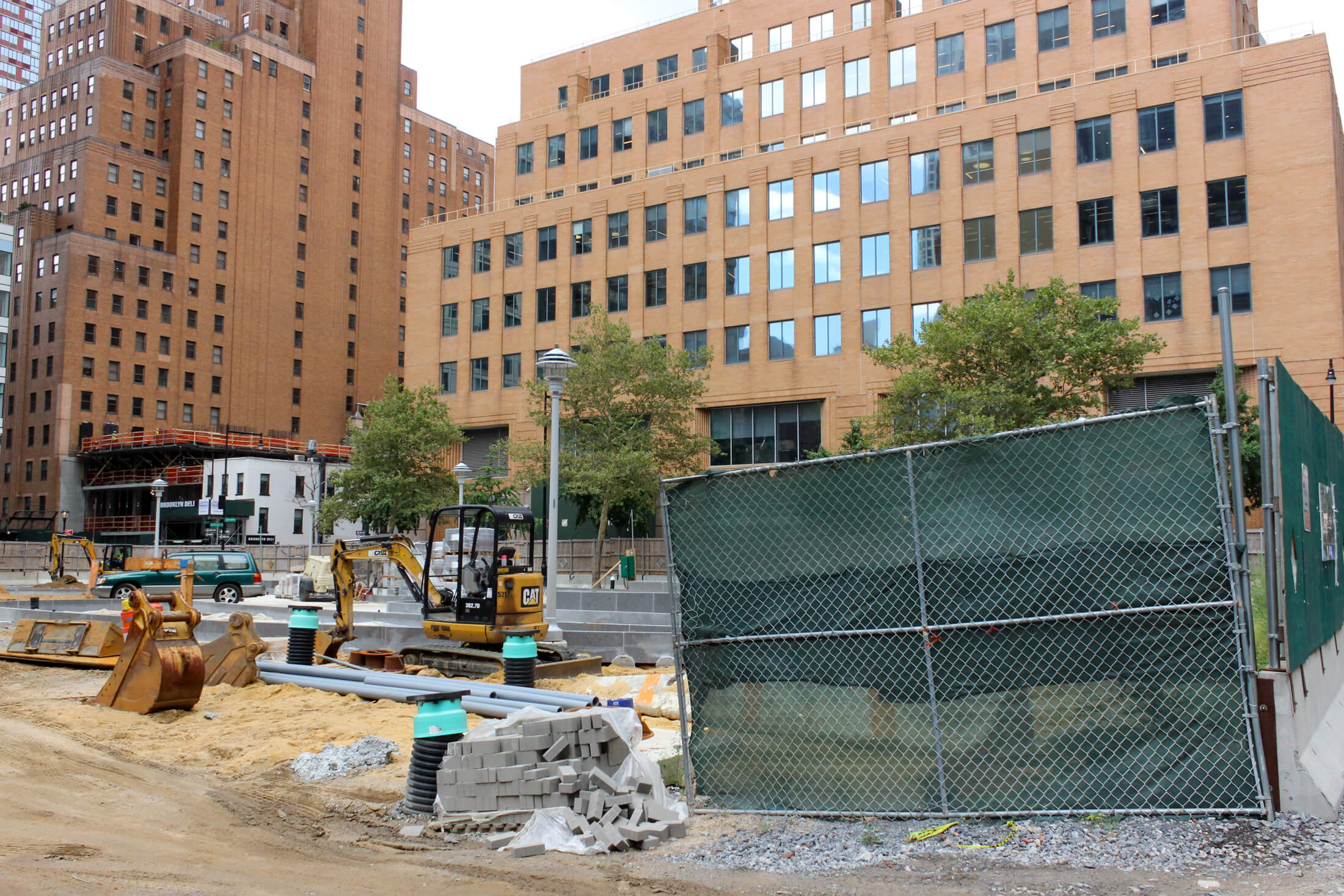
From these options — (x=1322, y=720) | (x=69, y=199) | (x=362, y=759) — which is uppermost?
(x=69, y=199)

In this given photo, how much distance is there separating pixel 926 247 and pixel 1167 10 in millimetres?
15153

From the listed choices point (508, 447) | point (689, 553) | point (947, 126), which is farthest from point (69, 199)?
point (689, 553)

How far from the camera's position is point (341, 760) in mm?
9977

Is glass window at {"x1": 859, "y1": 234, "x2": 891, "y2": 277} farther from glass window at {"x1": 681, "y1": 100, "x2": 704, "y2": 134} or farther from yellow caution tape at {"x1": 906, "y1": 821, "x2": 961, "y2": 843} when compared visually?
yellow caution tape at {"x1": 906, "y1": 821, "x2": 961, "y2": 843}

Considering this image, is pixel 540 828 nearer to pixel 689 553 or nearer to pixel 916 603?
pixel 689 553

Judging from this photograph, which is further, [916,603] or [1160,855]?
[916,603]

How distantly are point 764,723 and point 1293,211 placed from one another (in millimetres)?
42438

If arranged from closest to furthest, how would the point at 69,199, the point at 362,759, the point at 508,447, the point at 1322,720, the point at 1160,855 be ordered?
the point at 1160,855, the point at 1322,720, the point at 362,759, the point at 508,447, the point at 69,199

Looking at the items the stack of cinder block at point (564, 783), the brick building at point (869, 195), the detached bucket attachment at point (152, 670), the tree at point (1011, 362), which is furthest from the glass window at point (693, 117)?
the stack of cinder block at point (564, 783)

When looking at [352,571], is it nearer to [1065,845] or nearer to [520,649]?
[520,649]

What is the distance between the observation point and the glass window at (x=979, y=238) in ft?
154

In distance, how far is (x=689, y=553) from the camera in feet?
24.2

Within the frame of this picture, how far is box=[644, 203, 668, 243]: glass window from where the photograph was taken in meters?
55.6

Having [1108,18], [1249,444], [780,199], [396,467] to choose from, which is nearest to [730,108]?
[780,199]
